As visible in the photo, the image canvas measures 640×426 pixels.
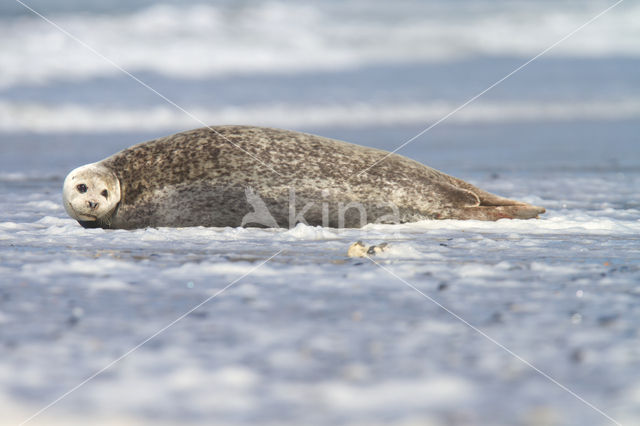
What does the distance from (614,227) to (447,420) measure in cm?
323

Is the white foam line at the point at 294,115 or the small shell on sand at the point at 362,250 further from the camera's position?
the white foam line at the point at 294,115

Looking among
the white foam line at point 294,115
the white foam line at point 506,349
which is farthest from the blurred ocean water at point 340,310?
the white foam line at point 294,115

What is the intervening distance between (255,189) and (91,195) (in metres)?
Result: 1.03

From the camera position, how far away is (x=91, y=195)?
4.46 metres

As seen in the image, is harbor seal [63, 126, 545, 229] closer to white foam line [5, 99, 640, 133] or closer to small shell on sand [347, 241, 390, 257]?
small shell on sand [347, 241, 390, 257]

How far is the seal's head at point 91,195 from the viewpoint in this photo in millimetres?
4469

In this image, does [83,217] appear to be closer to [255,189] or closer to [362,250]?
[255,189]

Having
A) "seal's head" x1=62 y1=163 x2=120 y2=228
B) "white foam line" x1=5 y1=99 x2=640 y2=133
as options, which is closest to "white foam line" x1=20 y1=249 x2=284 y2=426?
"seal's head" x1=62 y1=163 x2=120 y2=228

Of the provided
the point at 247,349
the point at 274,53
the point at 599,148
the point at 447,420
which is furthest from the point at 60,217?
the point at 274,53

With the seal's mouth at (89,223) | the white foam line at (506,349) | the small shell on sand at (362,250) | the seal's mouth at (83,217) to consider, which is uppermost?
the seal's mouth at (83,217)

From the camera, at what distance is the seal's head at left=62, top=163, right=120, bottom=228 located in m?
4.47

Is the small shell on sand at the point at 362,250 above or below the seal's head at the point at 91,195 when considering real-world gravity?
below

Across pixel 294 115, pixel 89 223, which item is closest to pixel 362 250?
pixel 89 223

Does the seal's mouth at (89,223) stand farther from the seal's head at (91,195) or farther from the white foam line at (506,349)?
the white foam line at (506,349)
